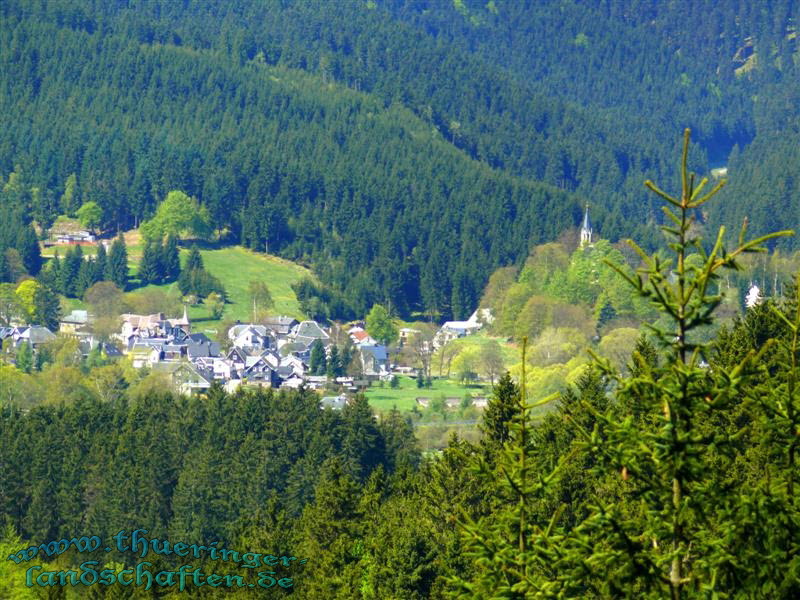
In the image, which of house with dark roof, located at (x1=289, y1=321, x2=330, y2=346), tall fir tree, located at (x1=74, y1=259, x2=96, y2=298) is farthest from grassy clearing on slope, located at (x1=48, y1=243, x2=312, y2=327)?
house with dark roof, located at (x1=289, y1=321, x2=330, y2=346)

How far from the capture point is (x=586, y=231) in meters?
191

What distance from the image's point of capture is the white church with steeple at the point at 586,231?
615ft

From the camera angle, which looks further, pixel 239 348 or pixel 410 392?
pixel 239 348

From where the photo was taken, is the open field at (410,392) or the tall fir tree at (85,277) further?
the tall fir tree at (85,277)

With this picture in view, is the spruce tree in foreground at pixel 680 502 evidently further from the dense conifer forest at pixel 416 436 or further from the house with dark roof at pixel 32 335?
the house with dark roof at pixel 32 335

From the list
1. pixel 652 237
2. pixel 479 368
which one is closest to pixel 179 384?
pixel 479 368

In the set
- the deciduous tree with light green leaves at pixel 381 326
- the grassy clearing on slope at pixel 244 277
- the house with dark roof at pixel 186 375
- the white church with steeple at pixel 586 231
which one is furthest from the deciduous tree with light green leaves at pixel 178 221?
the white church with steeple at pixel 586 231

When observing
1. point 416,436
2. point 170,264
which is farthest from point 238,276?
point 416,436

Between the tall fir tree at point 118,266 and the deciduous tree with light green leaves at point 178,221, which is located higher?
the deciduous tree with light green leaves at point 178,221

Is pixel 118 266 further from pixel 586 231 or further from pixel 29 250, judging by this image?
pixel 586 231

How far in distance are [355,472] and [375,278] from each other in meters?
97.8

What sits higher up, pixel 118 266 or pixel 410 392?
pixel 118 266

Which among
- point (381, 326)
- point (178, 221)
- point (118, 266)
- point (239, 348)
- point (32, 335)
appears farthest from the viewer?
point (178, 221)

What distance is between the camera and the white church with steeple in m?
188
